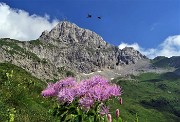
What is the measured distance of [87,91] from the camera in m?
6.61

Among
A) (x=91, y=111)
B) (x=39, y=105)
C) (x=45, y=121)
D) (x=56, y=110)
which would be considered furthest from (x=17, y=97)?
(x=91, y=111)

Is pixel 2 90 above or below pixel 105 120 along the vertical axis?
above

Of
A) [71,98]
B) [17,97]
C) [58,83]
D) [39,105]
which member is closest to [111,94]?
[71,98]

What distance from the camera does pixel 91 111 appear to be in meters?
7.12

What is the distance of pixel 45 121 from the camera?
59.6 feet

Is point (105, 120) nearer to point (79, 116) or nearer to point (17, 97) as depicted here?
point (79, 116)

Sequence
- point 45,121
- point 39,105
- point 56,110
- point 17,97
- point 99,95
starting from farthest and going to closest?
1. point 39,105
2. point 17,97
3. point 45,121
4. point 56,110
5. point 99,95

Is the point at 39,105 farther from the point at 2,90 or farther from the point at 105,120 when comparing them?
the point at 105,120

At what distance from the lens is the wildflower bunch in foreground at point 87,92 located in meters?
6.46

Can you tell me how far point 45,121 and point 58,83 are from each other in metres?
11.3

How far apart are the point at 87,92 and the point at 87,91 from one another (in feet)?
0.07

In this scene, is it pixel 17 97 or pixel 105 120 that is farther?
pixel 17 97

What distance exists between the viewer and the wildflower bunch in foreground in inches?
254

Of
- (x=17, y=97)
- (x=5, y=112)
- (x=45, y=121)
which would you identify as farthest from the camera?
(x=17, y=97)
